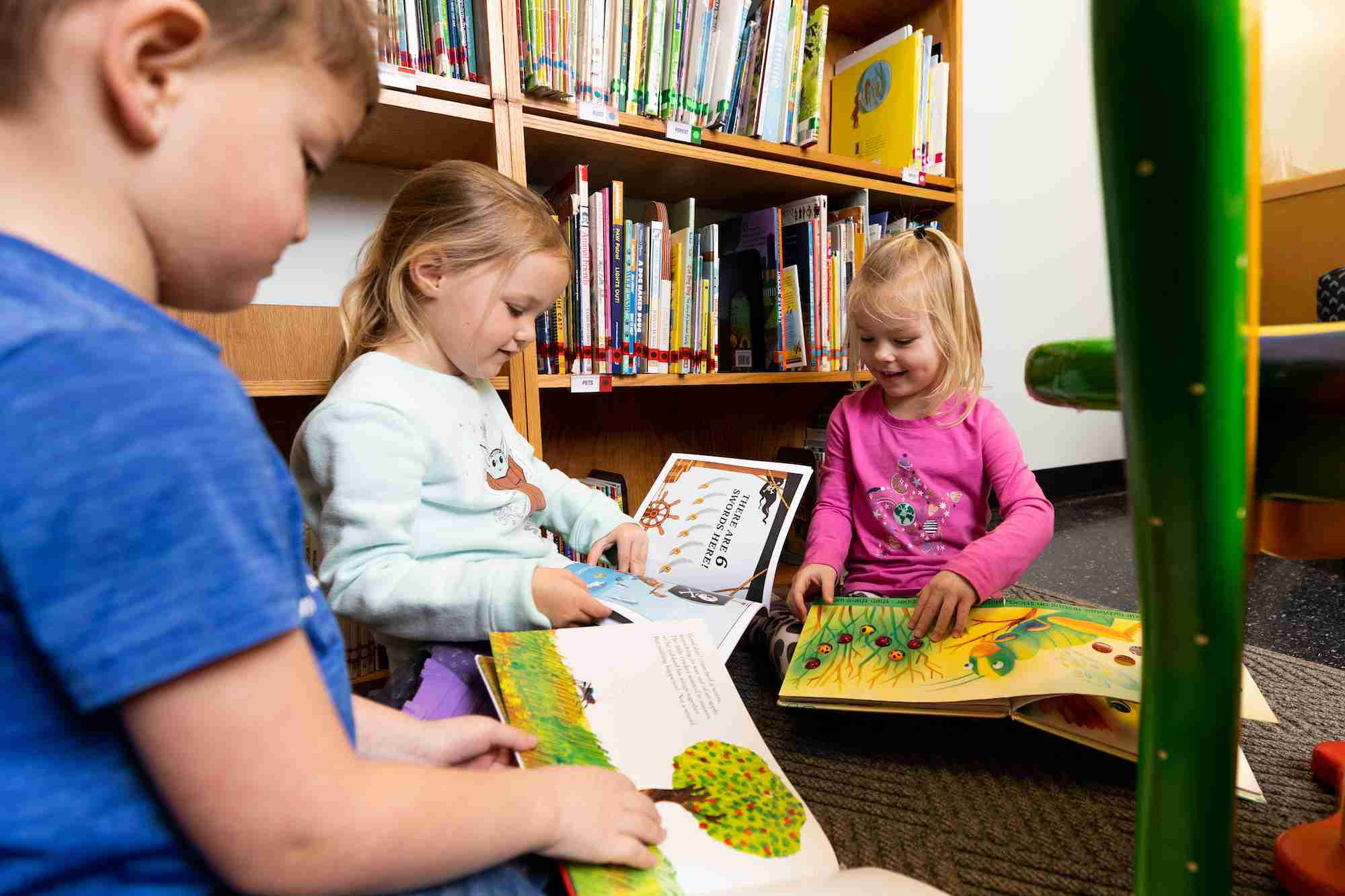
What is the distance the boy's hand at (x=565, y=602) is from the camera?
2.58ft

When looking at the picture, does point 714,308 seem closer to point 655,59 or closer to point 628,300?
point 628,300

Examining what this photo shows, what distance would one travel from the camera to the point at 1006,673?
79 cm

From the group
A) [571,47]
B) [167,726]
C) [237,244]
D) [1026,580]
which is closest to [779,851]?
[167,726]

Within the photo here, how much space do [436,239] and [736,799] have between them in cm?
73

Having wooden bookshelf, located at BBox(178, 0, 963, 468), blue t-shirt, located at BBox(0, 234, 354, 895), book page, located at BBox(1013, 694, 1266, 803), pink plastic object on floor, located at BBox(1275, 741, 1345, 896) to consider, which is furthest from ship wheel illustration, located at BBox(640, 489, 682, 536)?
blue t-shirt, located at BBox(0, 234, 354, 895)

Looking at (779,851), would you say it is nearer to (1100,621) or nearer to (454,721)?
(454,721)

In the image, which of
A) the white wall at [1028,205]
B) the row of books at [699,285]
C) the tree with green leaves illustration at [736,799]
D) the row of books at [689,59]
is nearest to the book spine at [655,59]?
the row of books at [689,59]

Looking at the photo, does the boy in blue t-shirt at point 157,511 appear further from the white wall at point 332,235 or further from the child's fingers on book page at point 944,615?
the white wall at point 332,235

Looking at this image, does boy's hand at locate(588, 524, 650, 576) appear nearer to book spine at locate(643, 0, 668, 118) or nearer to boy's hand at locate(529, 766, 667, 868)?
boy's hand at locate(529, 766, 667, 868)

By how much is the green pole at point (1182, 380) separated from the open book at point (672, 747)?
14 centimetres

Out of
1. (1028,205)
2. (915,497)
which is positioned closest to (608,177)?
(915,497)

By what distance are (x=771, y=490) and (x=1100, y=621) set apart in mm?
489

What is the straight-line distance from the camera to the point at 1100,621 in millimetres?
881

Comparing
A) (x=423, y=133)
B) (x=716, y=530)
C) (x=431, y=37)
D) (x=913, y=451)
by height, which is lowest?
(x=716, y=530)
